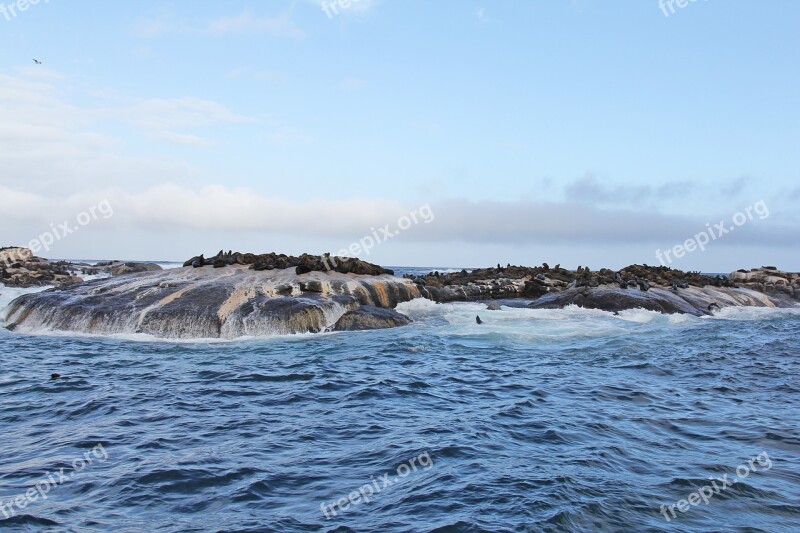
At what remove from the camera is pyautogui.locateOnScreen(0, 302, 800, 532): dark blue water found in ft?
23.6

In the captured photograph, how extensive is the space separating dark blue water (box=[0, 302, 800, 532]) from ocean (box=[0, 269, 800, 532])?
4 centimetres

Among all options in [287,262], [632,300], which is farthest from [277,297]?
[632,300]

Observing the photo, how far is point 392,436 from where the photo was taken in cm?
1024

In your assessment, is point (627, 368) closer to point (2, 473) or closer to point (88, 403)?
point (88, 403)

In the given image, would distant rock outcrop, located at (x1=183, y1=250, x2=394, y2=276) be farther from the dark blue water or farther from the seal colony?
the dark blue water

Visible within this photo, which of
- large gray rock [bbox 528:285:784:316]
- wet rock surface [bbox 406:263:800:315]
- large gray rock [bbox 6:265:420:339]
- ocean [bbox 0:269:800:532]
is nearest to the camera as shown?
ocean [bbox 0:269:800:532]

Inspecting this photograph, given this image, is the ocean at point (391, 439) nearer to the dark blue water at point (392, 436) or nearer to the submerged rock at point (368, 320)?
the dark blue water at point (392, 436)

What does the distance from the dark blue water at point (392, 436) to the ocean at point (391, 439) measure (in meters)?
0.04

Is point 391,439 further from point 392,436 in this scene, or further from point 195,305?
point 195,305

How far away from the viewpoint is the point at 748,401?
13.3 metres

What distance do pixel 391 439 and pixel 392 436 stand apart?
0.19m

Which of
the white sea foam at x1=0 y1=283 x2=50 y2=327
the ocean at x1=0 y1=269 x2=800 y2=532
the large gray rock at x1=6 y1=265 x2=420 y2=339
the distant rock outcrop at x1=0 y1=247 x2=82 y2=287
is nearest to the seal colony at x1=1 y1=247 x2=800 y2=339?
the large gray rock at x1=6 y1=265 x2=420 y2=339

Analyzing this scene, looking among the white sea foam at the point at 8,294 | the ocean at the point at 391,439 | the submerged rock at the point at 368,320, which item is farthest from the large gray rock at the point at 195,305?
the white sea foam at the point at 8,294

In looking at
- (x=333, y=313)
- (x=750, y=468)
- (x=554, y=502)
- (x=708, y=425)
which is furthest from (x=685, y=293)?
(x=554, y=502)
